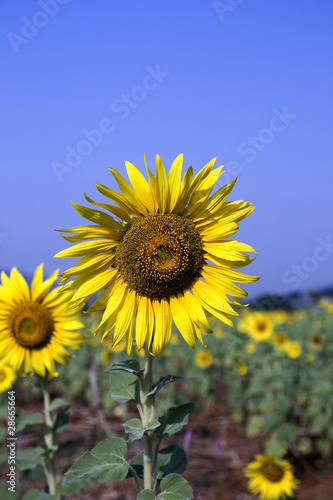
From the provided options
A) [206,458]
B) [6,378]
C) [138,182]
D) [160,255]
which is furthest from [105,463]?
[206,458]

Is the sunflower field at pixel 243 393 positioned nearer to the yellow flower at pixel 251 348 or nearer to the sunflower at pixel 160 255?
the yellow flower at pixel 251 348

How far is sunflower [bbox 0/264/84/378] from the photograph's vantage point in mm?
2717

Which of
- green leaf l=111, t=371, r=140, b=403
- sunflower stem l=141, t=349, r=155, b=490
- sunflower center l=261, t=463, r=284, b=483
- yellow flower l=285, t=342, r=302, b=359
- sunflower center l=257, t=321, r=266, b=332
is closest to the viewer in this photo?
sunflower stem l=141, t=349, r=155, b=490

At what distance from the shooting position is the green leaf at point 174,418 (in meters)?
1.70

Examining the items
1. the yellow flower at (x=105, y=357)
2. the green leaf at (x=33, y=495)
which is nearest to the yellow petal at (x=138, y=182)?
the green leaf at (x=33, y=495)

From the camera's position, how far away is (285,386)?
5898mm

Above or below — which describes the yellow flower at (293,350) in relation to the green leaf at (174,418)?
above

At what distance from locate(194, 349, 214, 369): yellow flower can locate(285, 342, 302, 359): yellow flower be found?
121 cm

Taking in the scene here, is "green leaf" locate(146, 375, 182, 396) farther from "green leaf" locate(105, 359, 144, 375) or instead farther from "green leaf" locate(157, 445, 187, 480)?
"green leaf" locate(157, 445, 187, 480)

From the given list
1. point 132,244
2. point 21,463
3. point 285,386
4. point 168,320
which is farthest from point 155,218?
point 285,386

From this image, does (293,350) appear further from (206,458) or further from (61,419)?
(61,419)

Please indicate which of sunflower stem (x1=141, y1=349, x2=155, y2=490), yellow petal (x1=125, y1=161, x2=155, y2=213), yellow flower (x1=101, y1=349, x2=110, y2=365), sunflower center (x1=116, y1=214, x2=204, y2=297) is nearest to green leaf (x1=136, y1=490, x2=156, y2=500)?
sunflower stem (x1=141, y1=349, x2=155, y2=490)

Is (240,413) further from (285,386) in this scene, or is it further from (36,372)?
(36,372)

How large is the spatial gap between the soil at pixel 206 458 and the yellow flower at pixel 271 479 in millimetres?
410
